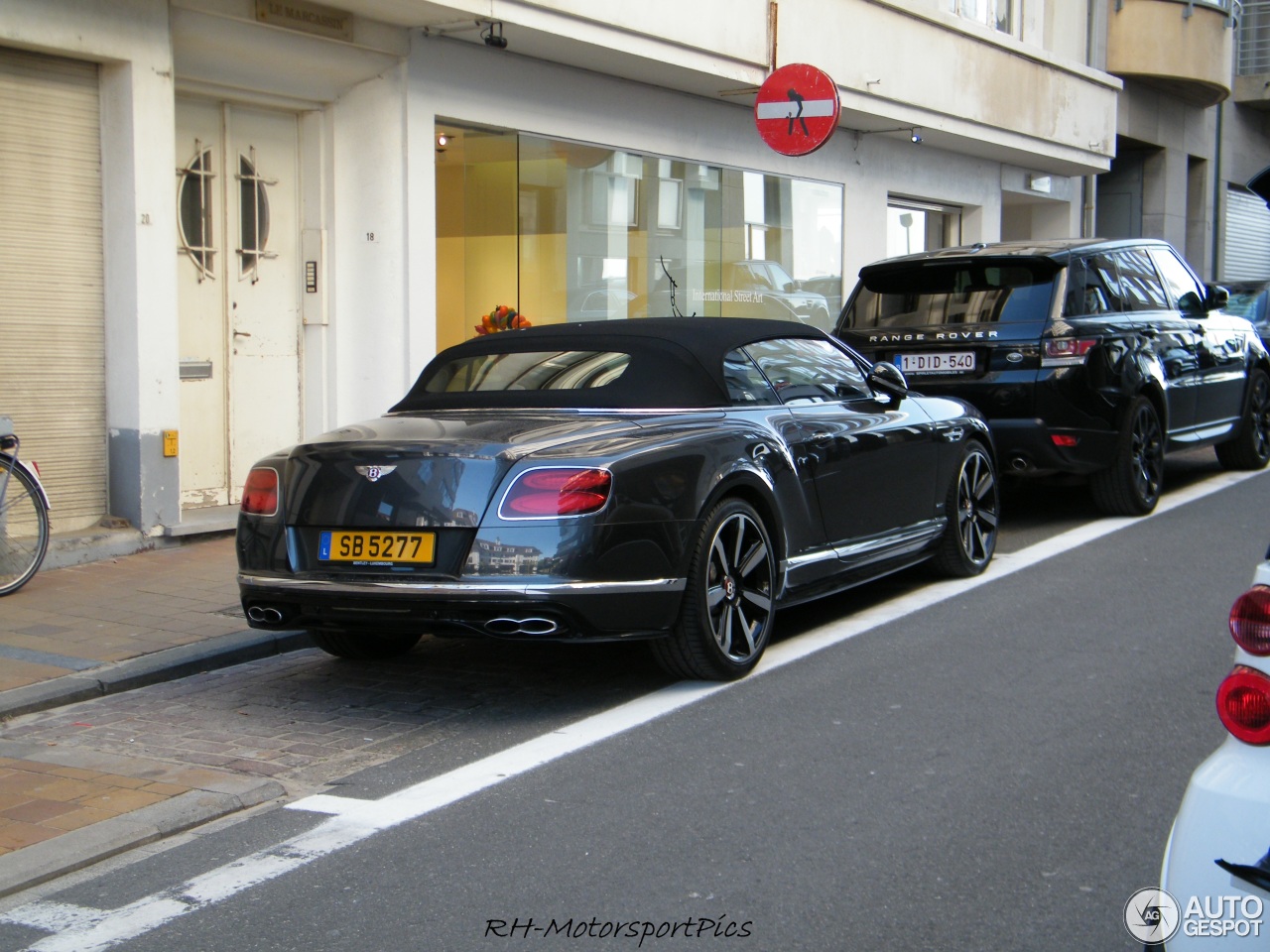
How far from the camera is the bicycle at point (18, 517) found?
7.99 meters

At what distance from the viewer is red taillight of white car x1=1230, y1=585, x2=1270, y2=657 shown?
267cm

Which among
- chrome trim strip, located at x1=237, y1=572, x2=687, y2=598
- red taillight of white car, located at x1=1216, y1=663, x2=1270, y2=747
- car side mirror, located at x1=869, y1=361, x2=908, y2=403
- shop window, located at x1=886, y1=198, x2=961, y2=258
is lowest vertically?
chrome trim strip, located at x1=237, y1=572, x2=687, y2=598

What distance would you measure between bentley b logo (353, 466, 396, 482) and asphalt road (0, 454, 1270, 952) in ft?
3.21

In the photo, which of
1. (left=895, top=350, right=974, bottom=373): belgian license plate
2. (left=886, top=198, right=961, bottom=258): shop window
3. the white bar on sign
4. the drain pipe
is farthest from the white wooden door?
the drain pipe

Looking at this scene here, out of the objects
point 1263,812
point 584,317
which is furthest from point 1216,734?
point 584,317

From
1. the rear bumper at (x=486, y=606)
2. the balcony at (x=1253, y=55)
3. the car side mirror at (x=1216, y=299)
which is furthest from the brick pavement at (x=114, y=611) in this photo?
the balcony at (x=1253, y=55)

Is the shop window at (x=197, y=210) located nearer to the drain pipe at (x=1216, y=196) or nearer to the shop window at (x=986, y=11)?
the shop window at (x=986, y=11)

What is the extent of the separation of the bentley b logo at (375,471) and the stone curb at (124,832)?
1158 millimetres

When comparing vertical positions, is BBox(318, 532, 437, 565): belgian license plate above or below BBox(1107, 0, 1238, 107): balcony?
below

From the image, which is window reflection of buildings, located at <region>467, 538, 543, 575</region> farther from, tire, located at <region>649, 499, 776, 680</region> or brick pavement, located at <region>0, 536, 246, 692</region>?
brick pavement, located at <region>0, 536, 246, 692</region>

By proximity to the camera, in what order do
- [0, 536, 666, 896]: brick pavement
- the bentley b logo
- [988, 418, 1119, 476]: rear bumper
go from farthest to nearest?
[988, 418, 1119, 476]: rear bumper < the bentley b logo < [0, 536, 666, 896]: brick pavement

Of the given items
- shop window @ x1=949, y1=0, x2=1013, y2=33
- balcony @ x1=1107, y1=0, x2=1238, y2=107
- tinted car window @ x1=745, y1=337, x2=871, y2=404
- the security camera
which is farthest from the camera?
balcony @ x1=1107, y1=0, x2=1238, y2=107

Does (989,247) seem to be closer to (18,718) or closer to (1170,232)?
(18,718)

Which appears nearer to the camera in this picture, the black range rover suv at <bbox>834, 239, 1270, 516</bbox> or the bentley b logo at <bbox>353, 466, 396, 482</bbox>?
the bentley b logo at <bbox>353, 466, 396, 482</bbox>
